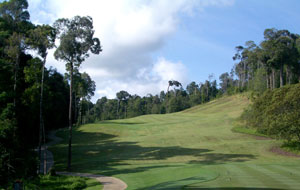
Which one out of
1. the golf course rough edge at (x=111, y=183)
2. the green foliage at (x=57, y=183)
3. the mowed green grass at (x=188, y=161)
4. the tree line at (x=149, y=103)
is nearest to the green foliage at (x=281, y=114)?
the mowed green grass at (x=188, y=161)

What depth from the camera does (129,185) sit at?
17.5 meters

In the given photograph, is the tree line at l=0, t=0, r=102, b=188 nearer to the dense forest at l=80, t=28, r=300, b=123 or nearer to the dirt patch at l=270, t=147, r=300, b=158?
the dirt patch at l=270, t=147, r=300, b=158

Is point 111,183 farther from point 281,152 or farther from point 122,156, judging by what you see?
point 281,152

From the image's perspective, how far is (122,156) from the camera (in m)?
32.7

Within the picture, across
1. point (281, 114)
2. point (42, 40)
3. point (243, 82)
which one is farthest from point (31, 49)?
point (243, 82)

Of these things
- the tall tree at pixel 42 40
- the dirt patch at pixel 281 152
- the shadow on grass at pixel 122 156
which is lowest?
the shadow on grass at pixel 122 156

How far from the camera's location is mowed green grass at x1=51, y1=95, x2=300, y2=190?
50.3 feet

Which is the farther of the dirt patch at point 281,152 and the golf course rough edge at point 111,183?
the dirt patch at point 281,152

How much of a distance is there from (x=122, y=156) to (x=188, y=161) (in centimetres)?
841

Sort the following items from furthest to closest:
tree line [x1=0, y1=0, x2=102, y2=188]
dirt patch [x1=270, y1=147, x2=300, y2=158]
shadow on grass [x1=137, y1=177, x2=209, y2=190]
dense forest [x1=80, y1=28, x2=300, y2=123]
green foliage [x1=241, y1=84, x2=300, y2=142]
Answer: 1. dense forest [x1=80, y1=28, x2=300, y2=123]
2. green foliage [x1=241, y1=84, x2=300, y2=142]
3. dirt patch [x1=270, y1=147, x2=300, y2=158]
4. tree line [x1=0, y1=0, x2=102, y2=188]
5. shadow on grass [x1=137, y1=177, x2=209, y2=190]

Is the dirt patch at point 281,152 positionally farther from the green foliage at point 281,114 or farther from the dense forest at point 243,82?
the dense forest at point 243,82

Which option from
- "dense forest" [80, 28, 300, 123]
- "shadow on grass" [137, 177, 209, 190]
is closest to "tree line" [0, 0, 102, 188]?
"shadow on grass" [137, 177, 209, 190]

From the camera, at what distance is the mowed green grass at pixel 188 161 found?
Result: 15344 mm

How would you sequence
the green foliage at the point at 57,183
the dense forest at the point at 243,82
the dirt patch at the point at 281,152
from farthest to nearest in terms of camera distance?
the dense forest at the point at 243,82 → the dirt patch at the point at 281,152 → the green foliage at the point at 57,183
